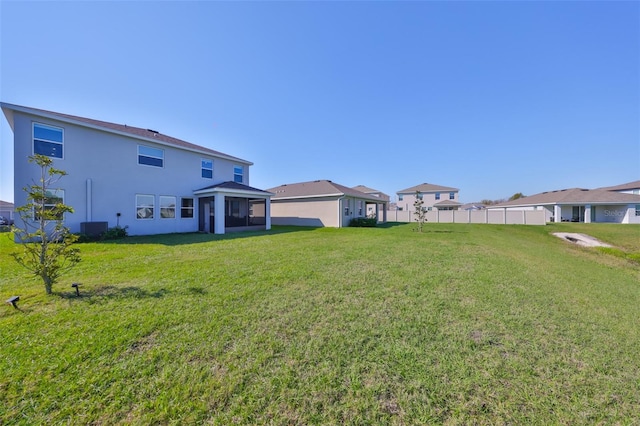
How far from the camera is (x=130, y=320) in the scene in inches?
125

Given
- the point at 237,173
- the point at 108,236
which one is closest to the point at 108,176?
the point at 108,236

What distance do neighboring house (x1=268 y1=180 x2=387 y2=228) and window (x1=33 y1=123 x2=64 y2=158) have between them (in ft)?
36.7

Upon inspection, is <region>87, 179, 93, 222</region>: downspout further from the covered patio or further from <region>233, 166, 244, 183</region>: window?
<region>233, 166, 244, 183</region>: window

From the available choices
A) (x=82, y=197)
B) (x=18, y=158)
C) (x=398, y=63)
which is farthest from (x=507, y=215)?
(x=18, y=158)

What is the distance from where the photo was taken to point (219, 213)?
13.7m

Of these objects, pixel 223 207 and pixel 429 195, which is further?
pixel 429 195

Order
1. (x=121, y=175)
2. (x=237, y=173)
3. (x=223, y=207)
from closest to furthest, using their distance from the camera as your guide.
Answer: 1. (x=121, y=175)
2. (x=223, y=207)
3. (x=237, y=173)

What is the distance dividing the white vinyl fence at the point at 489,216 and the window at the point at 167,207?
88.5 ft

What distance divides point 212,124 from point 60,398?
15.9m

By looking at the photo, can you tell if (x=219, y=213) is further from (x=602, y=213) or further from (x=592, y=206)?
(x=602, y=213)

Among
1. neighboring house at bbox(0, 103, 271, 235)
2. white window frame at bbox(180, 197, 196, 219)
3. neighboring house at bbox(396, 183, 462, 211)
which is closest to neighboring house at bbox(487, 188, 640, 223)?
neighboring house at bbox(396, 183, 462, 211)

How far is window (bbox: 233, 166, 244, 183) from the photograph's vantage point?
17734 mm

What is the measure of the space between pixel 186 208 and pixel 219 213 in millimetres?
2712

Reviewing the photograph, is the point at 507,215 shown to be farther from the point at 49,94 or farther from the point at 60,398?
the point at 49,94
